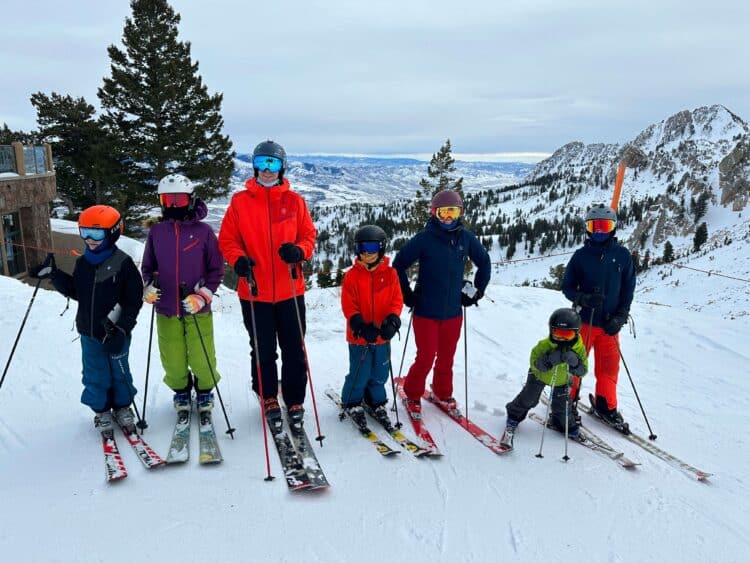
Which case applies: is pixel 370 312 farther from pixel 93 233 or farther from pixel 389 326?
pixel 93 233

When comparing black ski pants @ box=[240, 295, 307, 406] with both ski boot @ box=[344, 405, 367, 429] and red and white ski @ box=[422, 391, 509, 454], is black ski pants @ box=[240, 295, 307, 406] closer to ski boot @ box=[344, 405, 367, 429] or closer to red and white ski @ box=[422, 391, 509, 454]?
ski boot @ box=[344, 405, 367, 429]

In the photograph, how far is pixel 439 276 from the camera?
4.53 metres

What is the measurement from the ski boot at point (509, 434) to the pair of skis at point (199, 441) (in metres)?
2.60

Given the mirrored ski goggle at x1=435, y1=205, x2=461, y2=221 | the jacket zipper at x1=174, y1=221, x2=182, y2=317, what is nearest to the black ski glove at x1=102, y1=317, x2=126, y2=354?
the jacket zipper at x1=174, y1=221, x2=182, y2=317

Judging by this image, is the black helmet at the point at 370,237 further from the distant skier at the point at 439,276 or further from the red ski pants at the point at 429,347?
the red ski pants at the point at 429,347

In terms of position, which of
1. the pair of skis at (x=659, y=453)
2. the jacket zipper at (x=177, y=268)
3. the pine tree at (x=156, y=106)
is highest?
the pine tree at (x=156, y=106)

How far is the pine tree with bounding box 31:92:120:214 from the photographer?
21875mm

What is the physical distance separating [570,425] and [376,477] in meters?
2.27

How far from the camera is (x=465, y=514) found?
3.24m

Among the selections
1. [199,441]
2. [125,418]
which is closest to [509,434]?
[199,441]

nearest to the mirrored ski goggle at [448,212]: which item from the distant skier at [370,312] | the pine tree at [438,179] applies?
the distant skier at [370,312]

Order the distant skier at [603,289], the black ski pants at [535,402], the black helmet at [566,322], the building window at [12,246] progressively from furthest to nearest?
the building window at [12,246]
the distant skier at [603,289]
the black ski pants at [535,402]
the black helmet at [566,322]

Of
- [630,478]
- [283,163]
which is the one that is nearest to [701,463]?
[630,478]

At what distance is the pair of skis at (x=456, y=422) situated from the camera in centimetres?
423
